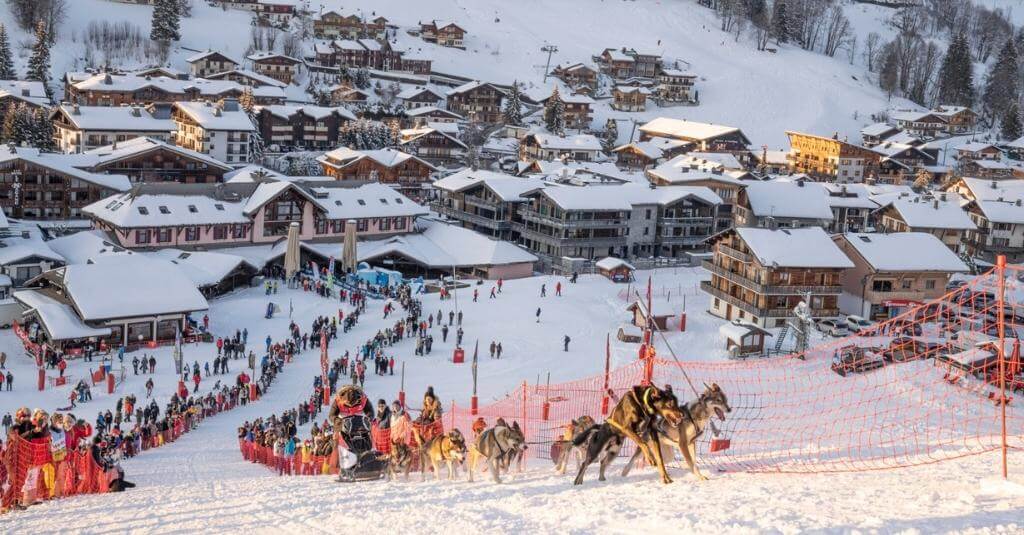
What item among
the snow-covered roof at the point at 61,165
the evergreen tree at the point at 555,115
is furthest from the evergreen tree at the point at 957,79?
the snow-covered roof at the point at 61,165

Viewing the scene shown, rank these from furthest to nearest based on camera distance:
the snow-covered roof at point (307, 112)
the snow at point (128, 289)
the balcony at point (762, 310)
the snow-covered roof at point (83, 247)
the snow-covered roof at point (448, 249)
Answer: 1. the snow-covered roof at point (307, 112)
2. the snow-covered roof at point (448, 249)
3. the snow-covered roof at point (83, 247)
4. the balcony at point (762, 310)
5. the snow at point (128, 289)

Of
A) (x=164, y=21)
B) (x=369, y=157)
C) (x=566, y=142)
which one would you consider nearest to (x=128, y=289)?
(x=369, y=157)

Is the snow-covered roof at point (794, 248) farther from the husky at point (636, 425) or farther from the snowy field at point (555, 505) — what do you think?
the husky at point (636, 425)

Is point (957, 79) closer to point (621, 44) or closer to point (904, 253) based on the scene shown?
point (621, 44)

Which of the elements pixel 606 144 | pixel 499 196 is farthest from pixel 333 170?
pixel 606 144

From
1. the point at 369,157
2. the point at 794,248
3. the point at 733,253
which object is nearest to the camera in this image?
the point at 794,248

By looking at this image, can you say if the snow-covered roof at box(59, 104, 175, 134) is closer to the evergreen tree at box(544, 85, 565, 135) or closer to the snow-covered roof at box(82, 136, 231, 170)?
the snow-covered roof at box(82, 136, 231, 170)

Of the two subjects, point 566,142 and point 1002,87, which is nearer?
point 566,142
